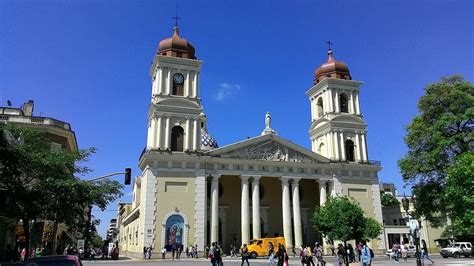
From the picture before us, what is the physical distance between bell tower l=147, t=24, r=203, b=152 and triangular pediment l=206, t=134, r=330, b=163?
383 cm

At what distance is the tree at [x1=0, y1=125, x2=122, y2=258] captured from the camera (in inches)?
800

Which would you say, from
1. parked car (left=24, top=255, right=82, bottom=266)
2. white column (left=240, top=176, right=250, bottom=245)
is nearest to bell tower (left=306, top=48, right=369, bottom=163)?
white column (left=240, top=176, right=250, bottom=245)

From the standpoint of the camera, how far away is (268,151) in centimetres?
4931

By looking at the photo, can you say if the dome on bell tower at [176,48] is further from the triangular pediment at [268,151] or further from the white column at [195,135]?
the triangular pediment at [268,151]

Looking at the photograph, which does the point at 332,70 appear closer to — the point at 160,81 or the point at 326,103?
the point at 326,103

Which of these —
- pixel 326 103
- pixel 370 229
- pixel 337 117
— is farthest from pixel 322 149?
pixel 370 229

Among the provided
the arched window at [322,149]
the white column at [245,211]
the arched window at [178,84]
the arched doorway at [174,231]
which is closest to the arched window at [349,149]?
the arched window at [322,149]

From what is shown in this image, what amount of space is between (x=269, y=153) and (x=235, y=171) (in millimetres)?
4883

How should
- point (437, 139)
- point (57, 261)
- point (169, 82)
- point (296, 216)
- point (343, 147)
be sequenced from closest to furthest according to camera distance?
point (57, 261)
point (437, 139)
point (169, 82)
point (296, 216)
point (343, 147)

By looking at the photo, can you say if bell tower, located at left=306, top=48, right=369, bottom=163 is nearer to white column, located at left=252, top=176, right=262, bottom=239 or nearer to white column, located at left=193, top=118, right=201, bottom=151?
white column, located at left=252, top=176, right=262, bottom=239

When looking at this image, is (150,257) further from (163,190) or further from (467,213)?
(467,213)

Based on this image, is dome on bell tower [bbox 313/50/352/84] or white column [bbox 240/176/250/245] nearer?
white column [bbox 240/176/250/245]

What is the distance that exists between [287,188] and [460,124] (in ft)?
64.6

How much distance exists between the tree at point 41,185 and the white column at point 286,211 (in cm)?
2641
